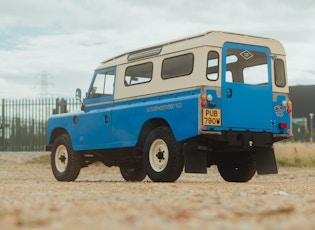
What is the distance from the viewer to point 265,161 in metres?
12.2

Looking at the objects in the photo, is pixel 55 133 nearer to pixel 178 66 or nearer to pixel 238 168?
pixel 178 66

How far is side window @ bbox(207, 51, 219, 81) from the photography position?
36.9 feet

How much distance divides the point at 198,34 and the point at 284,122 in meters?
2.39

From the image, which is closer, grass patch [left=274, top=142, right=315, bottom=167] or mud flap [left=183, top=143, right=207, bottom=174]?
mud flap [left=183, top=143, right=207, bottom=174]

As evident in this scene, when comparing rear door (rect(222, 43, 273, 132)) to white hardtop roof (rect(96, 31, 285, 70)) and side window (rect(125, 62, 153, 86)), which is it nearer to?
white hardtop roof (rect(96, 31, 285, 70))

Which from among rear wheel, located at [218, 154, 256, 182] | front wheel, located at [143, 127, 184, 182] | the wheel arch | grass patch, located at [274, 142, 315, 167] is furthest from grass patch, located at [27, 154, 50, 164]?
front wheel, located at [143, 127, 184, 182]

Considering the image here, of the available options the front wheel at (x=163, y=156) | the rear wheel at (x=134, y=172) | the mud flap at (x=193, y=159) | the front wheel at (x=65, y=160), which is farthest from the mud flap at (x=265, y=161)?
the front wheel at (x=65, y=160)

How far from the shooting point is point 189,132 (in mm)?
11125

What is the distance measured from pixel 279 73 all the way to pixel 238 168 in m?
2.08

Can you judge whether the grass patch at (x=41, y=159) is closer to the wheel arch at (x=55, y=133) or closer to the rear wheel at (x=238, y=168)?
the wheel arch at (x=55, y=133)

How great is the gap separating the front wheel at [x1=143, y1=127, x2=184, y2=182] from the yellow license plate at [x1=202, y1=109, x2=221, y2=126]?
734mm

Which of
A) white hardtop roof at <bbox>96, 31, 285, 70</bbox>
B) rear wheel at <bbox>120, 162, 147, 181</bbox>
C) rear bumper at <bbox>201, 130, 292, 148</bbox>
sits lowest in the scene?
rear wheel at <bbox>120, 162, 147, 181</bbox>

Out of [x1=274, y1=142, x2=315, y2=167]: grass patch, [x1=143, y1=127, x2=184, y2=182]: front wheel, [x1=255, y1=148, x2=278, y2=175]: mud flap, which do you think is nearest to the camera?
[x1=143, y1=127, x2=184, y2=182]: front wheel

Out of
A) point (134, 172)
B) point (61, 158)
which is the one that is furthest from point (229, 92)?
point (61, 158)
